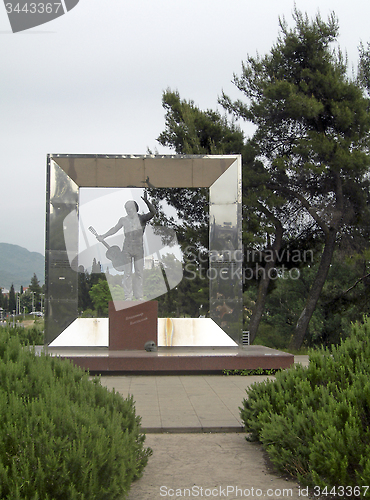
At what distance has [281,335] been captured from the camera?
99.1 ft

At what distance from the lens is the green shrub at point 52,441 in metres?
2.49

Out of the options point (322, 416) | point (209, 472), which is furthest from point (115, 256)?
point (322, 416)

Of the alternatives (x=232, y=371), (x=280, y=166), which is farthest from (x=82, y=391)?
(x=280, y=166)

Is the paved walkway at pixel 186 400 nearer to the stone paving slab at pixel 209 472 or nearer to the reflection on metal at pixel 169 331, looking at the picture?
the stone paving slab at pixel 209 472

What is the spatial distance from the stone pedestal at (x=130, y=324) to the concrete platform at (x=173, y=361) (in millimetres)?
419

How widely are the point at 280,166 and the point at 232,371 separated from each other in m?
8.81

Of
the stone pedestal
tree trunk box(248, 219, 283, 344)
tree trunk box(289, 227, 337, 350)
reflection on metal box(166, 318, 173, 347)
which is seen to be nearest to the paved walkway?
the stone pedestal

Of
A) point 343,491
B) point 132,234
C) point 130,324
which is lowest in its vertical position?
point 343,491

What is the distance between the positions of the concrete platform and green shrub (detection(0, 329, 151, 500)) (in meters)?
5.21

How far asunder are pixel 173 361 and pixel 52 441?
236 inches

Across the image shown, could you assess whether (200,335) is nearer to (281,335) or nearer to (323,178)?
(323,178)

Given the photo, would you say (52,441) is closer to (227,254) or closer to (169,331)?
(227,254)

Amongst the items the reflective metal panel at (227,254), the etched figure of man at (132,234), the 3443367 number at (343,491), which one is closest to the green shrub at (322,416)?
the 3443367 number at (343,491)

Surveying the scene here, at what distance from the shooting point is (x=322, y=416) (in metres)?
3.34
